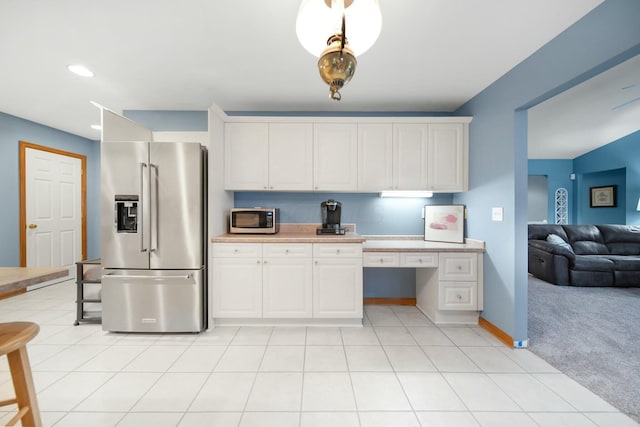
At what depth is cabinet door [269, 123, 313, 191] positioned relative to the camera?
2941 millimetres

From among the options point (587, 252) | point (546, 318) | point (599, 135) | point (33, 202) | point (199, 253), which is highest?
point (599, 135)

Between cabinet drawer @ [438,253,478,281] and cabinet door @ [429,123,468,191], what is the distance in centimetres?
78

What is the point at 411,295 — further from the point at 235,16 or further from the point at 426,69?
the point at 235,16

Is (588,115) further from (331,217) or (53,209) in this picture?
(53,209)

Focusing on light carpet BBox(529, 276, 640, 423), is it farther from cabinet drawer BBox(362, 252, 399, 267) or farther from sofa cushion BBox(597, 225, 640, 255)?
cabinet drawer BBox(362, 252, 399, 267)

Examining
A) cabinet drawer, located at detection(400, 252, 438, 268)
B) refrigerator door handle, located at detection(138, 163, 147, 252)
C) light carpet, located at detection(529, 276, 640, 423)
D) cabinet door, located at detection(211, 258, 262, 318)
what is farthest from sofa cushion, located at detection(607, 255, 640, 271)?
refrigerator door handle, located at detection(138, 163, 147, 252)

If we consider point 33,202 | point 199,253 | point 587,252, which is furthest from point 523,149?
point 33,202

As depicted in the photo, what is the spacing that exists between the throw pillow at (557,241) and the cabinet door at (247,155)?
16.0 feet

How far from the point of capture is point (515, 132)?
7.45 ft

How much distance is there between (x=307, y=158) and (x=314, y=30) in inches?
79.8

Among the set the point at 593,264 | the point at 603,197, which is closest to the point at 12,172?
the point at 593,264

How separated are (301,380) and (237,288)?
1.13 metres

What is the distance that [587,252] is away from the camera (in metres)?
4.37

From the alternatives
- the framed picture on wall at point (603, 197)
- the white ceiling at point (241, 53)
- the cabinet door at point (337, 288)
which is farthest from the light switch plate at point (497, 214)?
the framed picture on wall at point (603, 197)
